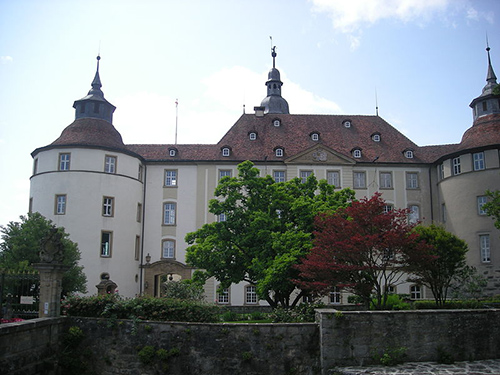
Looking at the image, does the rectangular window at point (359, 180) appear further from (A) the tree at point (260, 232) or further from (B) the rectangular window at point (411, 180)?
(A) the tree at point (260, 232)

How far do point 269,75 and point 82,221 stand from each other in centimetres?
2932

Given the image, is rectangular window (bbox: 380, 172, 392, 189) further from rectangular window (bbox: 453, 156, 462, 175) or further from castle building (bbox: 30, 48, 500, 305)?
rectangular window (bbox: 453, 156, 462, 175)

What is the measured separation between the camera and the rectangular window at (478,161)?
33.1 meters

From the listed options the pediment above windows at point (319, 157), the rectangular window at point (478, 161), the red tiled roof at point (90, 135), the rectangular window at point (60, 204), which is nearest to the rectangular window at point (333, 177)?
the pediment above windows at point (319, 157)

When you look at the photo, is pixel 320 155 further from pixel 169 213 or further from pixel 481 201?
pixel 169 213

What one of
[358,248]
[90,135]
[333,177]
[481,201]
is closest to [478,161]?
[481,201]

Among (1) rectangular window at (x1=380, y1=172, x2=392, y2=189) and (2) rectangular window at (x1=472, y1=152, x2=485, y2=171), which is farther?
(1) rectangular window at (x1=380, y1=172, x2=392, y2=189)

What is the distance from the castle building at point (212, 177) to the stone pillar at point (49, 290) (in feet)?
49.9

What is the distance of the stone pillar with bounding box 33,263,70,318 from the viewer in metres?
17.0

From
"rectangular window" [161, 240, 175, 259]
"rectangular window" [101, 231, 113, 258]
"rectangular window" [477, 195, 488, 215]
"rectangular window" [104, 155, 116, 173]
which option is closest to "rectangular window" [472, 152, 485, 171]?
"rectangular window" [477, 195, 488, 215]

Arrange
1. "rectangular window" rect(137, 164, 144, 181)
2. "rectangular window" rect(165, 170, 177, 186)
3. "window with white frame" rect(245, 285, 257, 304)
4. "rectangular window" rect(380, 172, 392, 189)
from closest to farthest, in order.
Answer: "window with white frame" rect(245, 285, 257, 304) → "rectangular window" rect(137, 164, 144, 181) → "rectangular window" rect(165, 170, 177, 186) → "rectangular window" rect(380, 172, 392, 189)

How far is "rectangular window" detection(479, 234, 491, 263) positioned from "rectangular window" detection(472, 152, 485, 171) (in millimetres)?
4310

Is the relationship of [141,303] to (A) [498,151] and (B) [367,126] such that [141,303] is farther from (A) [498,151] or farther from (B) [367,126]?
(B) [367,126]

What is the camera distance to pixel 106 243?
33.2 meters
